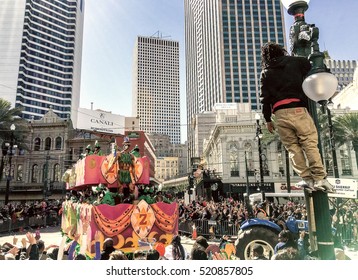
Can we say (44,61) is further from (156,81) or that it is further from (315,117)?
(315,117)

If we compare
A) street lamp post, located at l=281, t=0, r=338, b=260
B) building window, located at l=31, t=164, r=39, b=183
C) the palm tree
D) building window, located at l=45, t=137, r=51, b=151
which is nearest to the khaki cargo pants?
street lamp post, located at l=281, t=0, r=338, b=260

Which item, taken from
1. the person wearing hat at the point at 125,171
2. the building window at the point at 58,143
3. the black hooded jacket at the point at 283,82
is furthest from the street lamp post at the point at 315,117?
the building window at the point at 58,143

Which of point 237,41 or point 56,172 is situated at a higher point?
point 237,41

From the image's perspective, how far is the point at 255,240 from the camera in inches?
228

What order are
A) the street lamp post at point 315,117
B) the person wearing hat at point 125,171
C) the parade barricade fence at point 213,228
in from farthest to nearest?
the parade barricade fence at point 213,228
the person wearing hat at point 125,171
the street lamp post at point 315,117

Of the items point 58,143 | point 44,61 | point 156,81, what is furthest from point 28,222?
point 156,81

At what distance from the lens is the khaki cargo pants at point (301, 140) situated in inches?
87.3

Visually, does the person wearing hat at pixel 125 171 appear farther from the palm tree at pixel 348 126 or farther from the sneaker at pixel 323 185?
the palm tree at pixel 348 126

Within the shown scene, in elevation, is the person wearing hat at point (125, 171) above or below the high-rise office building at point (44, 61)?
below

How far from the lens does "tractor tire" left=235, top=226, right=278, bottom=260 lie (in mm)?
5738

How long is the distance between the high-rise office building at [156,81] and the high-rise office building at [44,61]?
206 ft

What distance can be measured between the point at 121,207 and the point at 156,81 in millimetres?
152519
